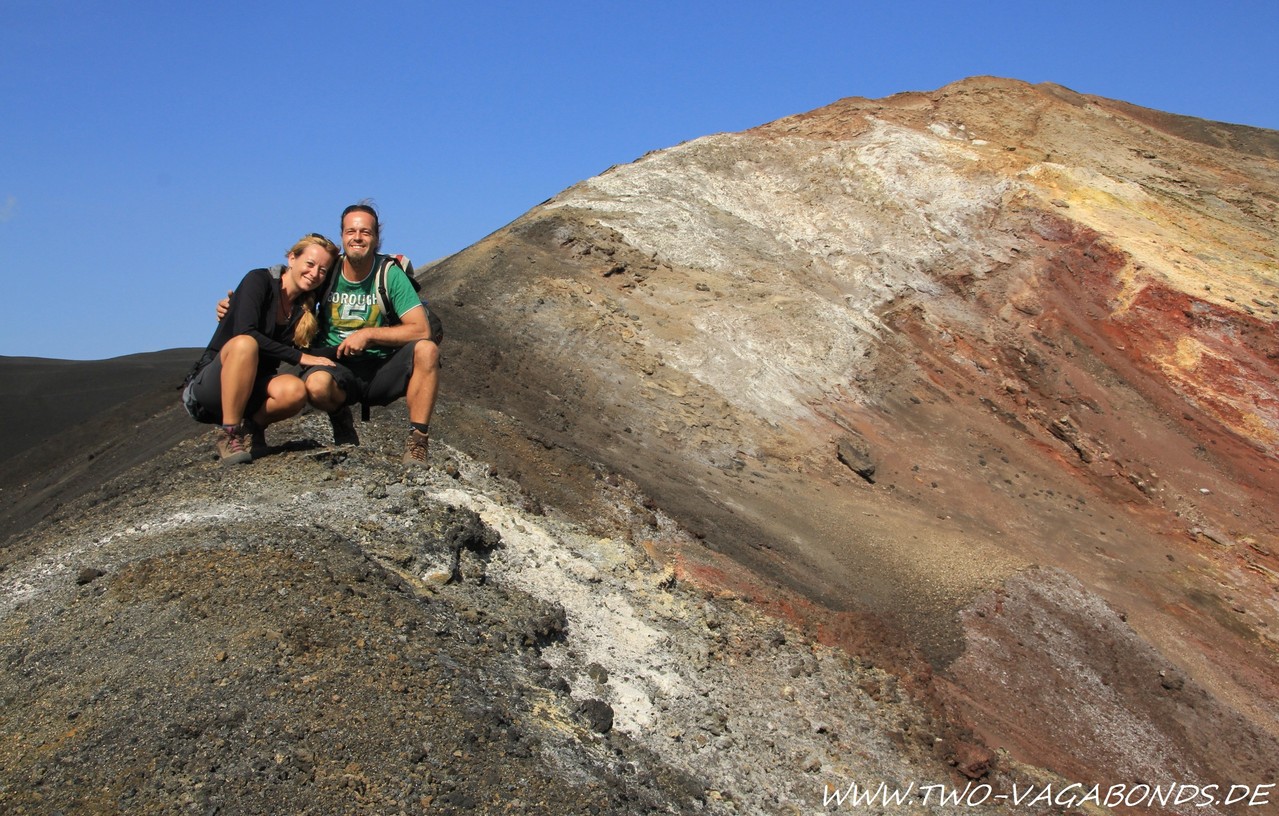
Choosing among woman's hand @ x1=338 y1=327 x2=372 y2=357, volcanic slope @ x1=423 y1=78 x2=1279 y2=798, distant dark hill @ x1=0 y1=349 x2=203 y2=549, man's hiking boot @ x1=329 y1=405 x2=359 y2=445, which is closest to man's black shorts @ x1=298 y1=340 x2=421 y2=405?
woman's hand @ x1=338 y1=327 x2=372 y2=357

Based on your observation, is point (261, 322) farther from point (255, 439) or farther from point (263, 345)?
point (255, 439)

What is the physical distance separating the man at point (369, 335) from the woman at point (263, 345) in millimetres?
91

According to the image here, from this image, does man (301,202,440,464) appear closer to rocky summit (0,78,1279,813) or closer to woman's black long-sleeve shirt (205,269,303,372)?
woman's black long-sleeve shirt (205,269,303,372)

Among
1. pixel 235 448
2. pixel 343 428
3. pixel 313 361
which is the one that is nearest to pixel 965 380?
pixel 343 428

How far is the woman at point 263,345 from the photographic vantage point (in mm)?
5852

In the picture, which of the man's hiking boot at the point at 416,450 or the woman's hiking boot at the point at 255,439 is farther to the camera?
the man's hiking boot at the point at 416,450

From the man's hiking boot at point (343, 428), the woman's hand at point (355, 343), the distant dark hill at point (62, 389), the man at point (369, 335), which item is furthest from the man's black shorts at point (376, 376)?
the distant dark hill at point (62, 389)

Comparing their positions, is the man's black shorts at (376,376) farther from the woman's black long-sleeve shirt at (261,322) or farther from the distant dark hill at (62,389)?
the distant dark hill at (62,389)

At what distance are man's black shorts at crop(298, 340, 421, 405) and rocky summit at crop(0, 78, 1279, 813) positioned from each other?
18.0 inches

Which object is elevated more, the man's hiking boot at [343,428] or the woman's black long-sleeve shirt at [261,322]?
the woman's black long-sleeve shirt at [261,322]

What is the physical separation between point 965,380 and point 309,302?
10.0 m

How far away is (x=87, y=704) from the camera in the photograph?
4215mm

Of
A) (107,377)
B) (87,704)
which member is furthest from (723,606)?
(107,377)

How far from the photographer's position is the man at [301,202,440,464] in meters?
6.02
